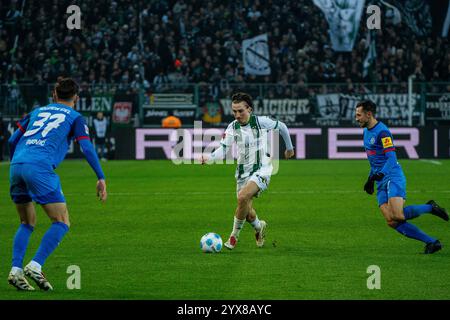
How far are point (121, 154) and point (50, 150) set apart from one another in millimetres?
24265

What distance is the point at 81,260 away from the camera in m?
10.9

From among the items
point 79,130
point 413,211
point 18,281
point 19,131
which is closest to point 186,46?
point 413,211

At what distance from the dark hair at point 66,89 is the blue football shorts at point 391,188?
178 inches

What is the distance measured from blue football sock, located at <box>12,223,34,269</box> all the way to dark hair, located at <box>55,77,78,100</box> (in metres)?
1.37

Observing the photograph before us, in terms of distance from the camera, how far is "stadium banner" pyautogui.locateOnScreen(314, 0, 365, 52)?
35.4 metres

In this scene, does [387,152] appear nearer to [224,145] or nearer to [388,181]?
[388,181]

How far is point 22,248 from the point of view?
29.0 ft

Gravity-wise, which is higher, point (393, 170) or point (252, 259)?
point (393, 170)

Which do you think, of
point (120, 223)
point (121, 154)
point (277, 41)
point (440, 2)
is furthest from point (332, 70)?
point (120, 223)

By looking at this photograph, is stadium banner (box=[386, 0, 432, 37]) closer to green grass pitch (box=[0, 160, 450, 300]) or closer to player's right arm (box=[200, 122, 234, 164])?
green grass pitch (box=[0, 160, 450, 300])

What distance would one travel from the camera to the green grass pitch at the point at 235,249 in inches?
347

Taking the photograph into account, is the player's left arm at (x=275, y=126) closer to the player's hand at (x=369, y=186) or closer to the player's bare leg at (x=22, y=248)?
the player's hand at (x=369, y=186)

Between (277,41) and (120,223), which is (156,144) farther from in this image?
(120,223)

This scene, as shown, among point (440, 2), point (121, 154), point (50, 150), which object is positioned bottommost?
point (121, 154)
